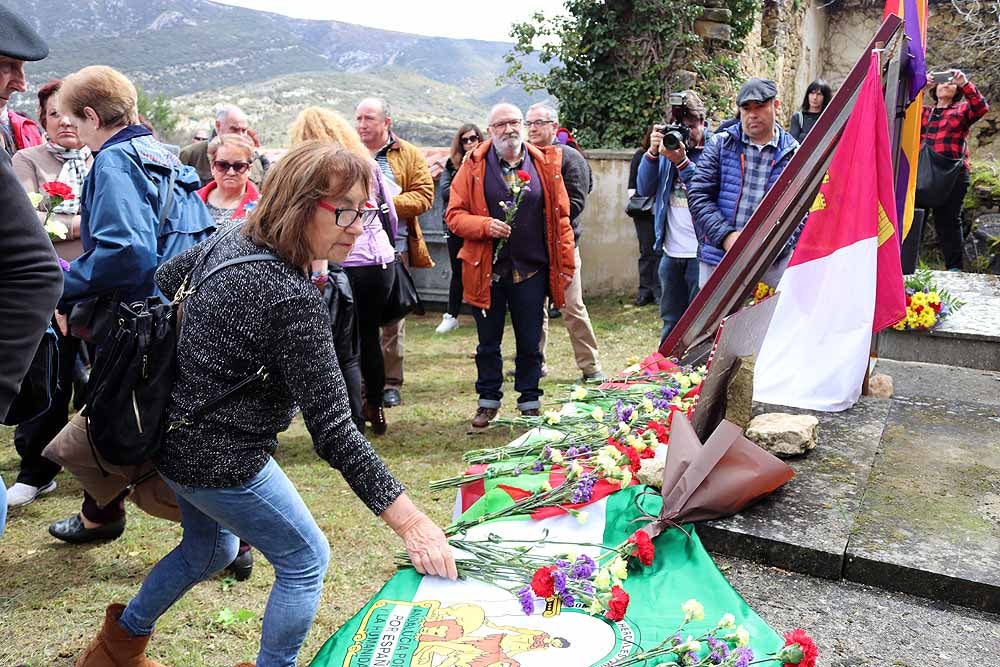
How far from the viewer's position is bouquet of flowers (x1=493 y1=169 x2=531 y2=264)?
16.1ft

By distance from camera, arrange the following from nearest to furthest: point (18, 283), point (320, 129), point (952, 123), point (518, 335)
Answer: point (18, 283) → point (320, 129) → point (518, 335) → point (952, 123)

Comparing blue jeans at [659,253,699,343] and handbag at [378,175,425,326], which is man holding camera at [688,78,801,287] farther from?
handbag at [378,175,425,326]

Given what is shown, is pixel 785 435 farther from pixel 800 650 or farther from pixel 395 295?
pixel 395 295

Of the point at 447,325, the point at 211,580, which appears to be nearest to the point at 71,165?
the point at 211,580

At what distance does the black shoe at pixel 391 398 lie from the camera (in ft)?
19.0

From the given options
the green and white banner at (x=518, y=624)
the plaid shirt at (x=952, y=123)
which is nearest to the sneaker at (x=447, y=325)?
the plaid shirt at (x=952, y=123)

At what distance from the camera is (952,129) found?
8.09 meters

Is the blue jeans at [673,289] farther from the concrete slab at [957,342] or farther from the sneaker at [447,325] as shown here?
the sneaker at [447,325]

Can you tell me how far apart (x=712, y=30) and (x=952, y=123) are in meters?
3.29

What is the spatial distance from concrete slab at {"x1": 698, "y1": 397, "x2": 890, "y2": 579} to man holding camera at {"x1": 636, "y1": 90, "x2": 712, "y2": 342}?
2.52 meters

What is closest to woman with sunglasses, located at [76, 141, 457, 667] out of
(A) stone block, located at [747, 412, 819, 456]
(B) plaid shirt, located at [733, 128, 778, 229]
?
(A) stone block, located at [747, 412, 819, 456]

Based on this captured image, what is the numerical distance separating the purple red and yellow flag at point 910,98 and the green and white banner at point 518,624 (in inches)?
106

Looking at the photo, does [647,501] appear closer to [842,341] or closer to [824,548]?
[824,548]

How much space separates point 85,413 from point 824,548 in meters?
2.13
